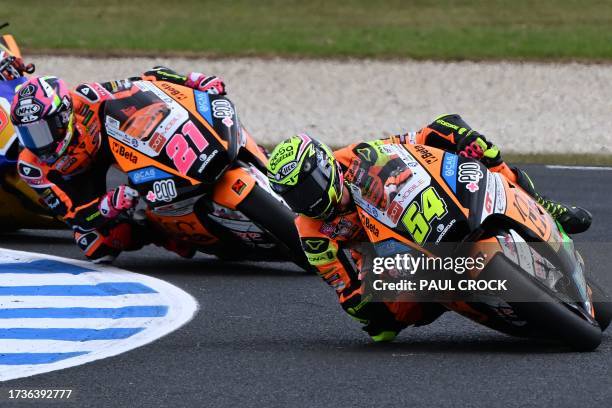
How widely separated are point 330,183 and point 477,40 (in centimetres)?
1783

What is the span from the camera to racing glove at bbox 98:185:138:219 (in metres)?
10.3

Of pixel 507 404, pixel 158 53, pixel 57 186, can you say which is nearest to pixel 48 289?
pixel 57 186

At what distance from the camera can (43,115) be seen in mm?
10180

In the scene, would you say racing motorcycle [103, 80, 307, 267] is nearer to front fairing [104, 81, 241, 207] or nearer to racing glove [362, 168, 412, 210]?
front fairing [104, 81, 241, 207]

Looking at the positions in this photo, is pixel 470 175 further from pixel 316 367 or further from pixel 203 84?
pixel 203 84

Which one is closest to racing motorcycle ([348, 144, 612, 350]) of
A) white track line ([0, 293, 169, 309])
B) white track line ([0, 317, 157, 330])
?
white track line ([0, 317, 157, 330])

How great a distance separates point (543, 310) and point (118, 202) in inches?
164

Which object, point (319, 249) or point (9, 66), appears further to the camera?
point (9, 66)

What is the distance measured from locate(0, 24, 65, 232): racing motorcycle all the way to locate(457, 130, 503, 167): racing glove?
4.49 metres

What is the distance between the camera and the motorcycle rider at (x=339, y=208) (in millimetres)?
7406

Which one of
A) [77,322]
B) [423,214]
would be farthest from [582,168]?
[423,214]

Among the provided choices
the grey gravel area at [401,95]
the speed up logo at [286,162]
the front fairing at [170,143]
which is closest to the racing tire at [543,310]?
the speed up logo at [286,162]

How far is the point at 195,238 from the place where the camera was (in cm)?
1048

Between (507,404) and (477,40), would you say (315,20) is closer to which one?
(477,40)
